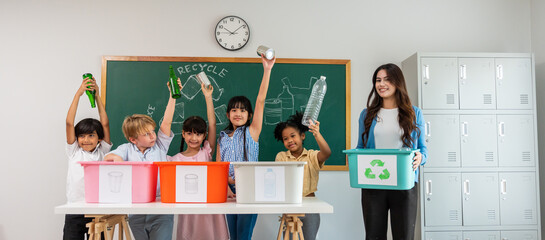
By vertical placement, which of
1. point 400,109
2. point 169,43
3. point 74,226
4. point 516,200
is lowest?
point 74,226

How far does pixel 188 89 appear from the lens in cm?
361

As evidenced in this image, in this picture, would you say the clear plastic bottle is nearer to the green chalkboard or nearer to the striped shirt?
the green chalkboard

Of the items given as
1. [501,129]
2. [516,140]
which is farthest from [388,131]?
[516,140]

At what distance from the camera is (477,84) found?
3.30 metres

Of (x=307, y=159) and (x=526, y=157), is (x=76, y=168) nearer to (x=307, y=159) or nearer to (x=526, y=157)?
(x=307, y=159)

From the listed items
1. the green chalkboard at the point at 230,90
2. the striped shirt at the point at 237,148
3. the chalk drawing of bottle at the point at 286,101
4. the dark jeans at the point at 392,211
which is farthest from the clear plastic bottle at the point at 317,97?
the dark jeans at the point at 392,211

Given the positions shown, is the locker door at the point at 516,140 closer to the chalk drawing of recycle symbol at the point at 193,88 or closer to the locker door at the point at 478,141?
the locker door at the point at 478,141

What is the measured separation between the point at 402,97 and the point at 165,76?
2.02 meters

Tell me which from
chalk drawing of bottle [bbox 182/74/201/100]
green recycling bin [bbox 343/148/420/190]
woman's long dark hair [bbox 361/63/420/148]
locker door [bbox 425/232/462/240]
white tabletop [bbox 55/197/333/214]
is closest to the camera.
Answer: white tabletop [bbox 55/197/333/214]

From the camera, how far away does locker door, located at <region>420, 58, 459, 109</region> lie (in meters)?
3.28

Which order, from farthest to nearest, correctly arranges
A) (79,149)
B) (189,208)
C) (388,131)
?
(79,149), (388,131), (189,208)

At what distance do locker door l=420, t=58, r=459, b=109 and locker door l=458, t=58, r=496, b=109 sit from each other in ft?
0.18

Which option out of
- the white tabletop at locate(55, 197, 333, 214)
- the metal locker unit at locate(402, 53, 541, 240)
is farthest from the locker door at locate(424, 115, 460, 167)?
the white tabletop at locate(55, 197, 333, 214)

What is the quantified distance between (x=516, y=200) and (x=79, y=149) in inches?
130
